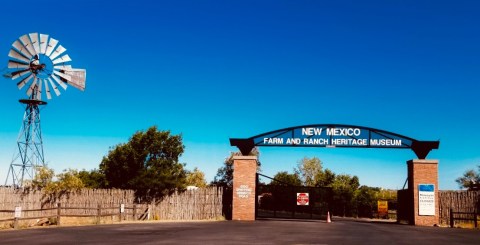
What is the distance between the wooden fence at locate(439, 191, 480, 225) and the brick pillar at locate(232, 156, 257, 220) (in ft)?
36.4

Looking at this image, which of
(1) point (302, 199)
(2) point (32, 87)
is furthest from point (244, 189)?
(2) point (32, 87)

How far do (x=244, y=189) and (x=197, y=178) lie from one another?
4405cm

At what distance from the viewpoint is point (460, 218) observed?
87.4 ft

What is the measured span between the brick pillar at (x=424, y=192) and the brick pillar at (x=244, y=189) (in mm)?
9387

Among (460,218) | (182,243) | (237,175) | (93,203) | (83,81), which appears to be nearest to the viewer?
(182,243)

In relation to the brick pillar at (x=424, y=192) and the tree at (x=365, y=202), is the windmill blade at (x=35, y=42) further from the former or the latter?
the tree at (x=365, y=202)

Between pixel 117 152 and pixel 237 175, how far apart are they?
23.4 meters

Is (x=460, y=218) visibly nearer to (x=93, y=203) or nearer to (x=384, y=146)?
(x=384, y=146)

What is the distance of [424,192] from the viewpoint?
2802cm

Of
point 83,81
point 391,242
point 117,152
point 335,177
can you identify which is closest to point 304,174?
point 335,177

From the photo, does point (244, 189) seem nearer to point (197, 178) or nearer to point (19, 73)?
point (19, 73)

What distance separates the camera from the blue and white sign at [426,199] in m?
27.8

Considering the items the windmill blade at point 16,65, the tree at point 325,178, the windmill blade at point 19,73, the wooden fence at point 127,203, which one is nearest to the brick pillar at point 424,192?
the wooden fence at point 127,203

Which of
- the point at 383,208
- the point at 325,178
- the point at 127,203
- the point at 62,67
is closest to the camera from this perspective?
the point at 127,203
